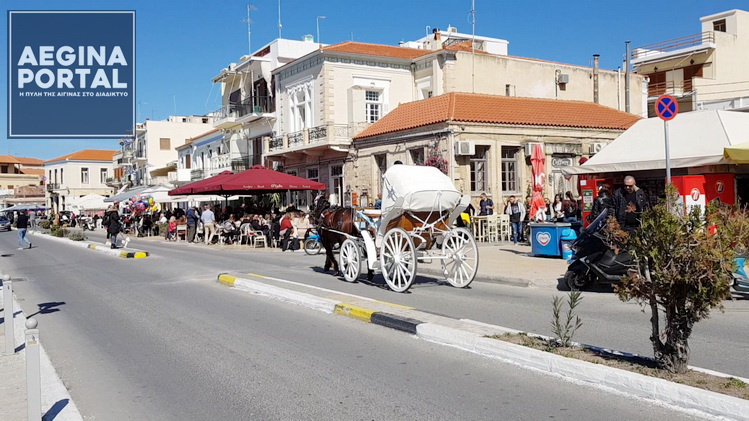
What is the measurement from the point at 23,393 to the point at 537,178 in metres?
19.2

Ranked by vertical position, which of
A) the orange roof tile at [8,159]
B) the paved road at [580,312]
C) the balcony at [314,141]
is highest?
the orange roof tile at [8,159]

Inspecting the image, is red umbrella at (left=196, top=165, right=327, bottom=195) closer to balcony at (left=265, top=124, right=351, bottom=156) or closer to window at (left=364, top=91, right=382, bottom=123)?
balcony at (left=265, top=124, right=351, bottom=156)

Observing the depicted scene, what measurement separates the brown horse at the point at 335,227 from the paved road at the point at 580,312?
719 millimetres

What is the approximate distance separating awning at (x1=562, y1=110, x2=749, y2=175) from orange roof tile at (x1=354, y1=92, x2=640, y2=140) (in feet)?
27.0

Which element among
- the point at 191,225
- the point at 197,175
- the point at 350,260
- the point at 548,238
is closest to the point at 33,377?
the point at 350,260

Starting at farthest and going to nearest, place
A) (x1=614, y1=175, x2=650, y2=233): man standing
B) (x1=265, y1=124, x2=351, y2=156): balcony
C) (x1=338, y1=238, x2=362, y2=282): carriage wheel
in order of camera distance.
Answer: (x1=265, y1=124, x2=351, y2=156): balcony → (x1=338, y1=238, x2=362, y2=282): carriage wheel → (x1=614, y1=175, x2=650, y2=233): man standing

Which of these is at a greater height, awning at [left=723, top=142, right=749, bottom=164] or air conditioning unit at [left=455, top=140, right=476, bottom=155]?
air conditioning unit at [left=455, top=140, right=476, bottom=155]

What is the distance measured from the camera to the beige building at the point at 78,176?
292 ft

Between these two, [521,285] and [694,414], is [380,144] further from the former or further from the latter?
[694,414]

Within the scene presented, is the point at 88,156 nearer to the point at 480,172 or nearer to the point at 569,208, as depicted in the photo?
the point at 480,172

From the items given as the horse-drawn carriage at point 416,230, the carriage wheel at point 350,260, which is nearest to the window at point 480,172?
the carriage wheel at point 350,260

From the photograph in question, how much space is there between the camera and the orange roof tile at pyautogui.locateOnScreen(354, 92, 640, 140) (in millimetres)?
26109

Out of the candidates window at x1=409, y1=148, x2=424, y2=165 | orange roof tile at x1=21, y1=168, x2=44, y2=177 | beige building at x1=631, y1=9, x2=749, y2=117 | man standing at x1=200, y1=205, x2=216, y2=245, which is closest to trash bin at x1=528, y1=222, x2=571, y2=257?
Answer: window at x1=409, y1=148, x2=424, y2=165

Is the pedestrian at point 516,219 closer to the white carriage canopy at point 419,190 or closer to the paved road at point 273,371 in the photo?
the white carriage canopy at point 419,190
